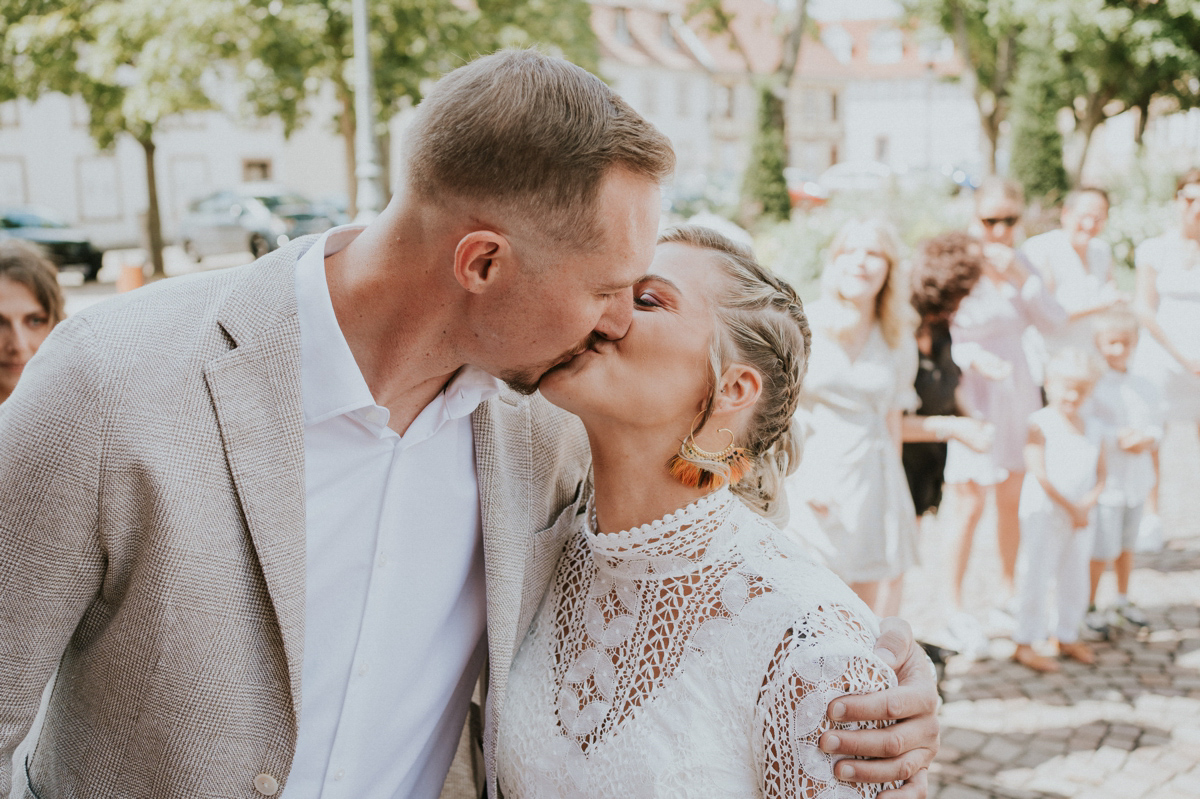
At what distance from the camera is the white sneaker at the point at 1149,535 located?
692cm

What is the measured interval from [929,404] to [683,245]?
3.54 metres

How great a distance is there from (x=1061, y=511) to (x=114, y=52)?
601 inches

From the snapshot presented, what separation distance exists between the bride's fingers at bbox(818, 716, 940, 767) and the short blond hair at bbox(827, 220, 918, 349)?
3.16 metres

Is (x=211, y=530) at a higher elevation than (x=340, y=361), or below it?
below

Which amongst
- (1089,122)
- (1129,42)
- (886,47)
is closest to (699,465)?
(1129,42)

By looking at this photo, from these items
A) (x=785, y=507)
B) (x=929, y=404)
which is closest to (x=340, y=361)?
(x=785, y=507)

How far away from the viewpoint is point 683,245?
7.86 ft

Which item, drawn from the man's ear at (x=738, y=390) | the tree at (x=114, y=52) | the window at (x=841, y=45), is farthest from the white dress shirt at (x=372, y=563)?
the window at (x=841, y=45)

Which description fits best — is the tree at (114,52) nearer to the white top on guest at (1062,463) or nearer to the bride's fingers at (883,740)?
the white top on guest at (1062,463)

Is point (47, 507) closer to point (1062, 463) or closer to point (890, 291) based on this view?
point (890, 291)

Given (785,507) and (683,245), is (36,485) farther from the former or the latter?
(785,507)

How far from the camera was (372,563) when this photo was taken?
197cm

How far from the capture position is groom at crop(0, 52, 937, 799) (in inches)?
65.7

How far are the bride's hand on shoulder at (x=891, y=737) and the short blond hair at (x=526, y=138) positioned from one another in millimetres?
1039
